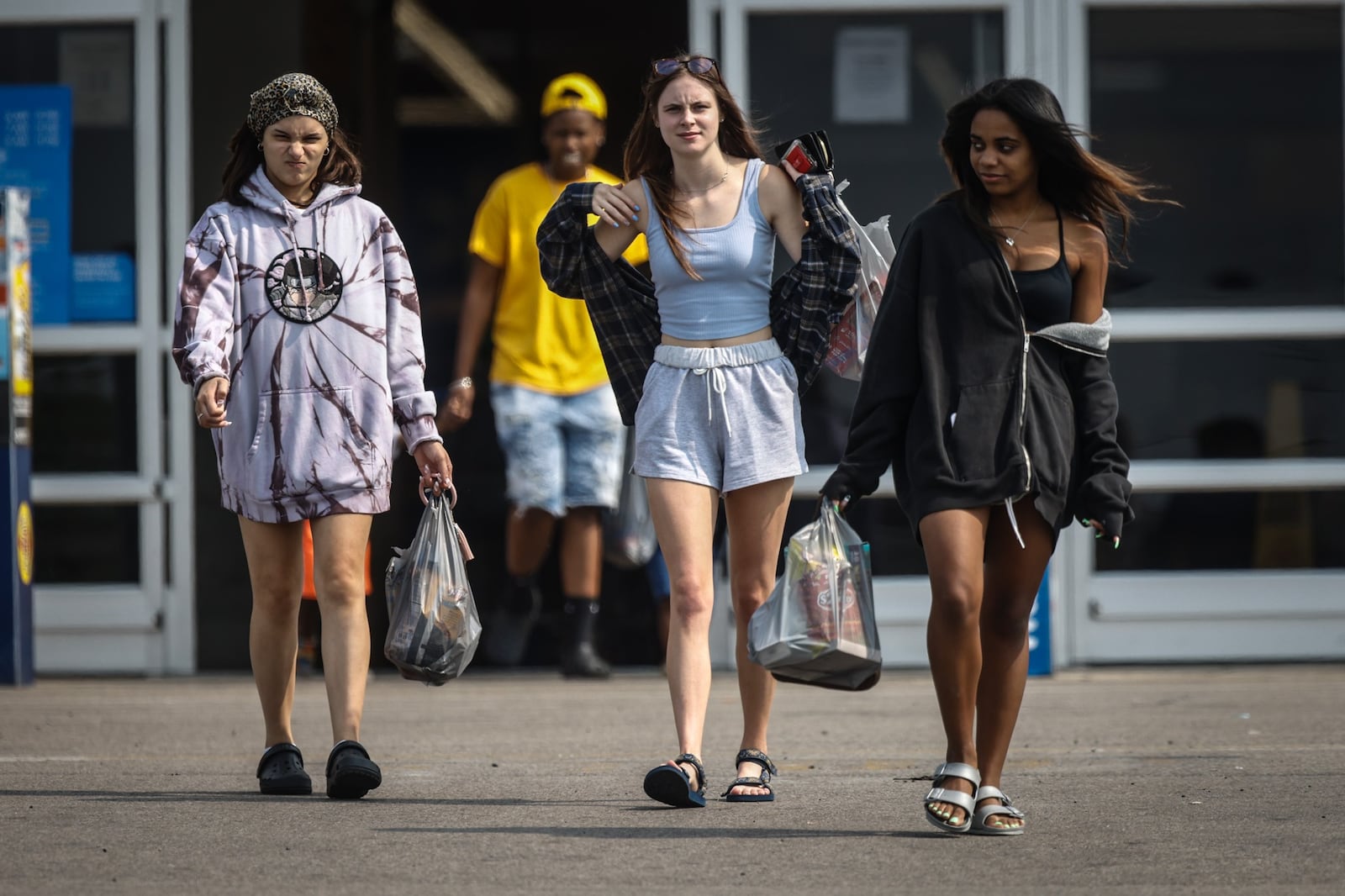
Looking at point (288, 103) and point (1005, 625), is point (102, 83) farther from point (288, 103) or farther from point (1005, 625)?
point (1005, 625)

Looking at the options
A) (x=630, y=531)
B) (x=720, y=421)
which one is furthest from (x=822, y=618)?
(x=630, y=531)

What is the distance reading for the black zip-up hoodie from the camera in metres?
4.73

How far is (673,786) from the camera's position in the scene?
5039 mm

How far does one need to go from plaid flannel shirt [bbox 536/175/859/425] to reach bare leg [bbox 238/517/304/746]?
3.27ft

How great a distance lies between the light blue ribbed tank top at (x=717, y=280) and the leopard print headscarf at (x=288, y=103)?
97 cm

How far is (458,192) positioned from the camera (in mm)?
10656

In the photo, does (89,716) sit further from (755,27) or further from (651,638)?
(755,27)

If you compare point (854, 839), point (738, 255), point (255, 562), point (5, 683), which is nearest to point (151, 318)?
point (5, 683)

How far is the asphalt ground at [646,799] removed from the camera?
4238 mm

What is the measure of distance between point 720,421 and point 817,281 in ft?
1.49

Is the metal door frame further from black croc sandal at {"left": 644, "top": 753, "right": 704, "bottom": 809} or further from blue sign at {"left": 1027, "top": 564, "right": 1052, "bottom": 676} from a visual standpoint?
black croc sandal at {"left": 644, "top": 753, "right": 704, "bottom": 809}

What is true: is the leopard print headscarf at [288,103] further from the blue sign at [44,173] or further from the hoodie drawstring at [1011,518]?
the blue sign at [44,173]

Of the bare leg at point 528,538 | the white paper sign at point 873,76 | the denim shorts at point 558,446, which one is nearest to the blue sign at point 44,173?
the denim shorts at point 558,446

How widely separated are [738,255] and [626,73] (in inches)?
218
